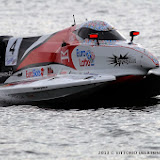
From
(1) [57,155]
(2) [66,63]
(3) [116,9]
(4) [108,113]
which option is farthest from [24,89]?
(3) [116,9]

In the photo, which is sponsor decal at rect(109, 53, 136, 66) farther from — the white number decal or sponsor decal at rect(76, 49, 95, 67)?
the white number decal

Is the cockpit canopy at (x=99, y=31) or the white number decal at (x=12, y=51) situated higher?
the cockpit canopy at (x=99, y=31)

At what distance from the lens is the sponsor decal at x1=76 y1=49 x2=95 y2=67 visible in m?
17.1

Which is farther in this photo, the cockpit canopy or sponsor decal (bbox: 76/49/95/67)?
the cockpit canopy

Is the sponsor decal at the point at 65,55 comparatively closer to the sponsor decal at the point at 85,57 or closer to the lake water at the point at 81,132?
the sponsor decal at the point at 85,57

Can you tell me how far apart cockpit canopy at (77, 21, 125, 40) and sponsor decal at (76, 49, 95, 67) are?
0.62 metres

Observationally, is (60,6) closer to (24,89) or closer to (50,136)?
(24,89)

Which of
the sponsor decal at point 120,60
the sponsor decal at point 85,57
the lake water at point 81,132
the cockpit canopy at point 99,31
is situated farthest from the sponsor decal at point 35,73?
the sponsor decal at point 120,60

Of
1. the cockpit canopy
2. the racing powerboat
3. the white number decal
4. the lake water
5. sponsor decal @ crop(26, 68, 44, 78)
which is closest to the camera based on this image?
the lake water

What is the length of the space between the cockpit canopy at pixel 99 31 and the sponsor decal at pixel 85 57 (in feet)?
2.03

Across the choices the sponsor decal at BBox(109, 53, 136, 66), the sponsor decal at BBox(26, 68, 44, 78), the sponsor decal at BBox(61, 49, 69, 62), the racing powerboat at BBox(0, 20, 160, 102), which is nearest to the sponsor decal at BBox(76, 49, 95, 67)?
the racing powerboat at BBox(0, 20, 160, 102)

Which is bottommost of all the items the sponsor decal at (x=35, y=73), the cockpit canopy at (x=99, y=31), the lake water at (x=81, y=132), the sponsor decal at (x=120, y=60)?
the lake water at (x=81, y=132)

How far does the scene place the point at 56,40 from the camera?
1833 centimetres

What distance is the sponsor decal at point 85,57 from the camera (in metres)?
17.1
